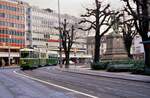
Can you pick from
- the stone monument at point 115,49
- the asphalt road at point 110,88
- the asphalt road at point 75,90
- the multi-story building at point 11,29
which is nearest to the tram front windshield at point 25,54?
the stone monument at point 115,49

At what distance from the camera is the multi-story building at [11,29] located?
121312mm

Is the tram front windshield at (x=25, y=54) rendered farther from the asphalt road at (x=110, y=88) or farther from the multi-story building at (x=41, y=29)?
the multi-story building at (x=41, y=29)

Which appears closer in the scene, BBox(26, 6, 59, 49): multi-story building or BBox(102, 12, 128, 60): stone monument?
BBox(102, 12, 128, 60): stone monument

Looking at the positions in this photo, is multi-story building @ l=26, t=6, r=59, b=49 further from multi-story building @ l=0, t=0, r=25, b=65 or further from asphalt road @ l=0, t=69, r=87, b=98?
asphalt road @ l=0, t=69, r=87, b=98

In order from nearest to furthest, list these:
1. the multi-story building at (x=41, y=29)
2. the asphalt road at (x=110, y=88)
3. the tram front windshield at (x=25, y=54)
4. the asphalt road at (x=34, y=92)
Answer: the asphalt road at (x=34, y=92)
the asphalt road at (x=110, y=88)
the tram front windshield at (x=25, y=54)
the multi-story building at (x=41, y=29)

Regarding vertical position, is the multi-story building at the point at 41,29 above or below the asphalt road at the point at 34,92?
above

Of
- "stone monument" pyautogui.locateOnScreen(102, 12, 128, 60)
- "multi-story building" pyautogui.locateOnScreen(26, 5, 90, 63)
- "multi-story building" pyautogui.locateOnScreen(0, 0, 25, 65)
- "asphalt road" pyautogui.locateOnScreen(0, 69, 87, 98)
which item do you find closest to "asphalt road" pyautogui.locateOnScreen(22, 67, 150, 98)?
"asphalt road" pyautogui.locateOnScreen(0, 69, 87, 98)

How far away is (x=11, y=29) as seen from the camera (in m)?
125

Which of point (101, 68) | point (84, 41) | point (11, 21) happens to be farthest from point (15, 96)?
point (84, 41)

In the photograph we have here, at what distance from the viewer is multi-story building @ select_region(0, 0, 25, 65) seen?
121m

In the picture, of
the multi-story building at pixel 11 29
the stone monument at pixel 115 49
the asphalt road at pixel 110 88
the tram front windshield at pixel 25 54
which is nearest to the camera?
the asphalt road at pixel 110 88

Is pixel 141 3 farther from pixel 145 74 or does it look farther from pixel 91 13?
pixel 91 13

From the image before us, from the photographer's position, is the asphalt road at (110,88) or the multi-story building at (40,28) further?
the multi-story building at (40,28)

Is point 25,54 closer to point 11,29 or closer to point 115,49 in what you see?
point 115,49
